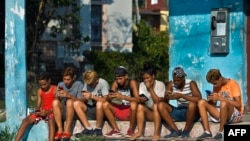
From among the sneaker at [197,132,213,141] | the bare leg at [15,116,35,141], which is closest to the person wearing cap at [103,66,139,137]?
the sneaker at [197,132,213,141]

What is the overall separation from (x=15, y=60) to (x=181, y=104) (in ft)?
8.51

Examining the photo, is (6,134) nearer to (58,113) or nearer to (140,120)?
(58,113)

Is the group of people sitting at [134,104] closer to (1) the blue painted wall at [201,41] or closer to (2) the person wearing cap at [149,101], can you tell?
(2) the person wearing cap at [149,101]

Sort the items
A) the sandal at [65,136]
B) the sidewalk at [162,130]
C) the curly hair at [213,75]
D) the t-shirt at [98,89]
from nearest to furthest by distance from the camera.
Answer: the curly hair at [213,75] < the sidewalk at [162,130] < the sandal at [65,136] < the t-shirt at [98,89]

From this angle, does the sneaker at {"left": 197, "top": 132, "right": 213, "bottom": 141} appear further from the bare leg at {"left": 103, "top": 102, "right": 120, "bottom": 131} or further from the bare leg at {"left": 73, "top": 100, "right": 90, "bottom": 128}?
the bare leg at {"left": 73, "top": 100, "right": 90, "bottom": 128}

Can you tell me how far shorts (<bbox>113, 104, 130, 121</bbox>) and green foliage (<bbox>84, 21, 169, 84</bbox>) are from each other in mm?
14883

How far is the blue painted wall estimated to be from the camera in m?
12.2

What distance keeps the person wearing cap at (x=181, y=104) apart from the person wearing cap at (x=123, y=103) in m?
0.46

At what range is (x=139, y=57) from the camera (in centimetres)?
3044

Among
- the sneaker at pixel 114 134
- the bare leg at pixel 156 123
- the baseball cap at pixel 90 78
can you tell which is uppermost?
the baseball cap at pixel 90 78

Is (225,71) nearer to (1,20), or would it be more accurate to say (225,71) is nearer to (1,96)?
(1,96)

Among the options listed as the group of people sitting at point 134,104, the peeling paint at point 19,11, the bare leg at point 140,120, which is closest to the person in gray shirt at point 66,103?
the group of people sitting at point 134,104

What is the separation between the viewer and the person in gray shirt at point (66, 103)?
1016cm

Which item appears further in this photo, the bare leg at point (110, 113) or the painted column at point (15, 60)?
the painted column at point (15, 60)
